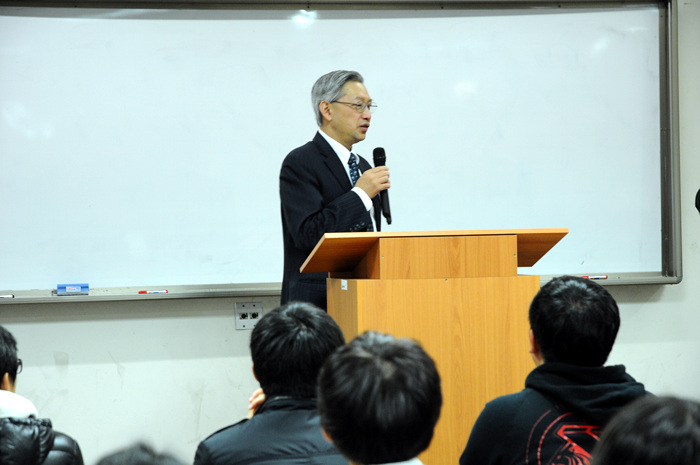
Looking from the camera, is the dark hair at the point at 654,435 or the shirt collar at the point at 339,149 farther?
the shirt collar at the point at 339,149

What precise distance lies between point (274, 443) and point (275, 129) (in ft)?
8.08

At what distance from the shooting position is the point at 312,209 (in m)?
2.58

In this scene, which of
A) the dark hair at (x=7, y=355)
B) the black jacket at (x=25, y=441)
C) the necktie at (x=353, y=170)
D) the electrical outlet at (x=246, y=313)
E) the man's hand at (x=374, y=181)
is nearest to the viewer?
the black jacket at (x=25, y=441)

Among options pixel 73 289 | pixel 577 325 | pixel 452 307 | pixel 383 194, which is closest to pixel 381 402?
pixel 577 325

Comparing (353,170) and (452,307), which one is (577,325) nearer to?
(452,307)

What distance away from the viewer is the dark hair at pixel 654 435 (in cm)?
61

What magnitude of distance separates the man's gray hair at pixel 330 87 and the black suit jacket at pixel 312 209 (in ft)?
0.46

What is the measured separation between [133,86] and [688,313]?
3.16 metres

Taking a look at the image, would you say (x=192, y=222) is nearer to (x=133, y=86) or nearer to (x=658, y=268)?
(x=133, y=86)

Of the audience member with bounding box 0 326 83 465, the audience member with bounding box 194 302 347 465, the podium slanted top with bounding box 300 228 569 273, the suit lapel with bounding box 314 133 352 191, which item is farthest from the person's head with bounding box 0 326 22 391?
the suit lapel with bounding box 314 133 352 191

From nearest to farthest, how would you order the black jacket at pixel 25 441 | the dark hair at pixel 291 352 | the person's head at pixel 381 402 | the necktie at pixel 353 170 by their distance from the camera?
the person's head at pixel 381 402
the black jacket at pixel 25 441
the dark hair at pixel 291 352
the necktie at pixel 353 170

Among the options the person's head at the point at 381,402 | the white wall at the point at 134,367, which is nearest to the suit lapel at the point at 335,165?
the white wall at the point at 134,367

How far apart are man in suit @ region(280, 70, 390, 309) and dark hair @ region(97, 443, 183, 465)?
1.83 meters

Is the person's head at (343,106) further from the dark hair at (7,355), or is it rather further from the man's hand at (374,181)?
the dark hair at (7,355)
